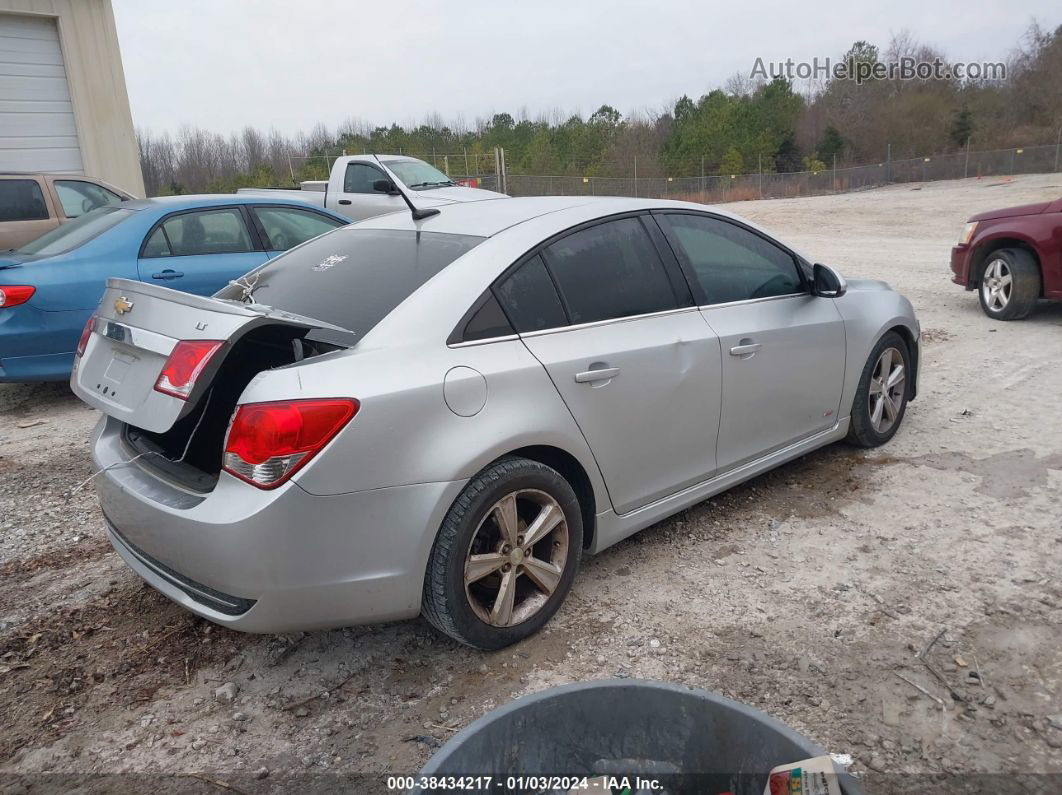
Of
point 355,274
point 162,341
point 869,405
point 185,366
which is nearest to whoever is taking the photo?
point 185,366

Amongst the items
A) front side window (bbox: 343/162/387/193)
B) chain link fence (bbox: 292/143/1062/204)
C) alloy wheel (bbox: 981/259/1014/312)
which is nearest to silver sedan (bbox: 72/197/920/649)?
alloy wheel (bbox: 981/259/1014/312)

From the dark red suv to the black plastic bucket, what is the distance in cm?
766

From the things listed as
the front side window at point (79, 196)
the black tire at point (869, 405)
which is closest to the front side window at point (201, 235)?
the front side window at point (79, 196)

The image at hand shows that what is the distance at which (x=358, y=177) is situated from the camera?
1226 centimetres

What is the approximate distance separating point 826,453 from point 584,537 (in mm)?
2192

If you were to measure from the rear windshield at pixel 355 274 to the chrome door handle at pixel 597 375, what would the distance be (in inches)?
25.8

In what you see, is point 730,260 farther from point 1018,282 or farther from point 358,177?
point 358,177

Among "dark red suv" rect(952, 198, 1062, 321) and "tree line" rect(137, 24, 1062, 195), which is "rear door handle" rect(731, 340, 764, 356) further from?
"tree line" rect(137, 24, 1062, 195)

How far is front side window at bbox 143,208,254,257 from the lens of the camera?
621 cm

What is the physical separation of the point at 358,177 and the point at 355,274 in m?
9.64

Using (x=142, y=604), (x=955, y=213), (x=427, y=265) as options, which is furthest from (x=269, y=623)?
(x=955, y=213)

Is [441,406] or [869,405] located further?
[869,405]

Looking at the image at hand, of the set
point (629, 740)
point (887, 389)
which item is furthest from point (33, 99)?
point (629, 740)

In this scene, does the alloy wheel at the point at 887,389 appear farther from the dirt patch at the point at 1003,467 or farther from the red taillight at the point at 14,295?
the red taillight at the point at 14,295
